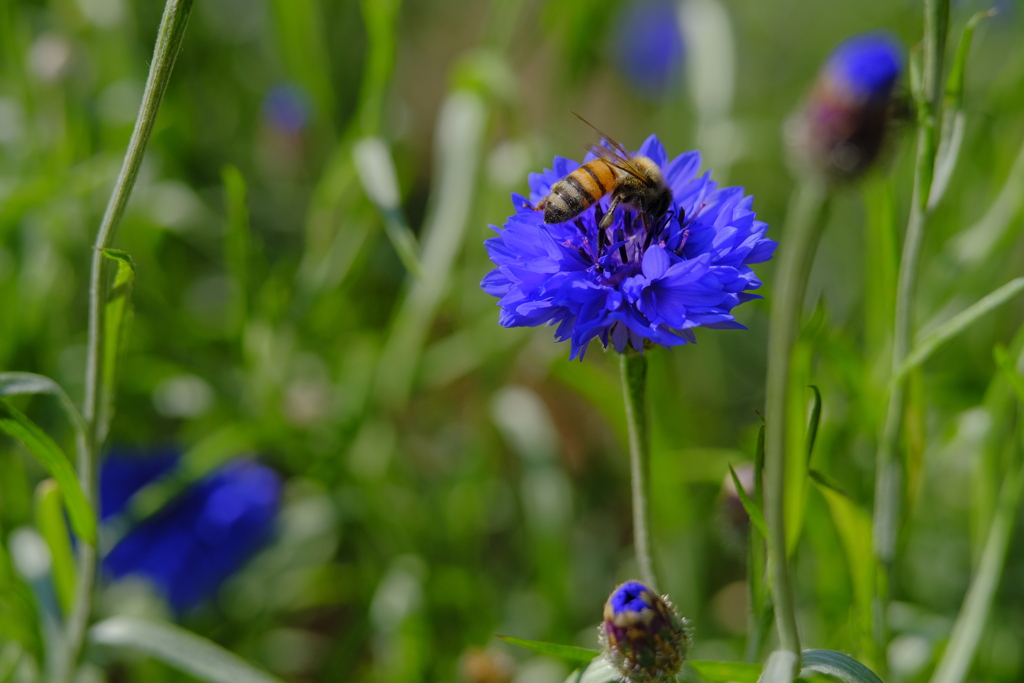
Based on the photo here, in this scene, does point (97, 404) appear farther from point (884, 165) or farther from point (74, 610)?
point (884, 165)

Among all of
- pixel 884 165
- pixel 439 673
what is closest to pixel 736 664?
pixel 884 165

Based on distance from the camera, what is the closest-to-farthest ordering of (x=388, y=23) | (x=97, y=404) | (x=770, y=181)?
(x=97, y=404)
(x=388, y=23)
(x=770, y=181)

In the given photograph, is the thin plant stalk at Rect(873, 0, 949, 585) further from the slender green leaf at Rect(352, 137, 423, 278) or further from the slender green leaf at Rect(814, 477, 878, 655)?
the slender green leaf at Rect(352, 137, 423, 278)

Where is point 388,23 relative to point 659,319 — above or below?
above

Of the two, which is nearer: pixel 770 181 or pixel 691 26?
pixel 691 26

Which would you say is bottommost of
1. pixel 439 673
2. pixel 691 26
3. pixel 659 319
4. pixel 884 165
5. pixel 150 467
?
pixel 439 673

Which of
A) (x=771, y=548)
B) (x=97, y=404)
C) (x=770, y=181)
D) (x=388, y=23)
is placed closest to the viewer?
(x=771, y=548)

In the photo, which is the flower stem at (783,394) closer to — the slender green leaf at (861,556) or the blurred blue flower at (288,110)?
the slender green leaf at (861,556)

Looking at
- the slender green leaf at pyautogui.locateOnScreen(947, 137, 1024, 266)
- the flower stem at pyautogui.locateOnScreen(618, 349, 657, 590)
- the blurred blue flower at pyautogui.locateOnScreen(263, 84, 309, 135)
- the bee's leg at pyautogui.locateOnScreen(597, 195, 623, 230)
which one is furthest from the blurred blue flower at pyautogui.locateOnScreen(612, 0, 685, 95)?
the flower stem at pyautogui.locateOnScreen(618, 349, 657, 590)
